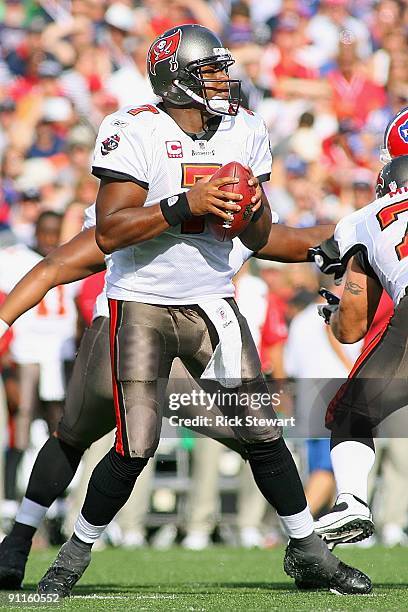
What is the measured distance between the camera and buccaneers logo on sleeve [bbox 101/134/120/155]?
4.83 m

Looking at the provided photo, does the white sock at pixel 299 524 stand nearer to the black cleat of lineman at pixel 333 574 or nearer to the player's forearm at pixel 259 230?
the black cleat of lineman at pixel 333 574

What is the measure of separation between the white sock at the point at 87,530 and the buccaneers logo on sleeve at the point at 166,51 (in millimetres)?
1891

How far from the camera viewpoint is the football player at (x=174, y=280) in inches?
191

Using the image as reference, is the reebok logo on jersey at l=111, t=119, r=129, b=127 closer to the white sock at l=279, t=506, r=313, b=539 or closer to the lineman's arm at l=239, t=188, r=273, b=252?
the lineman's arm at l=239, t=188, r=273, b=252

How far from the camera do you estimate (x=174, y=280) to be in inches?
197

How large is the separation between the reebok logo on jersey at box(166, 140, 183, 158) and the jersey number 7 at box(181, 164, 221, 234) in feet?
0.17

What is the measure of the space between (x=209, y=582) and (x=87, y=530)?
1281 millimetres

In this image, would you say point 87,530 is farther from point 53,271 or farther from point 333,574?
point 53,271

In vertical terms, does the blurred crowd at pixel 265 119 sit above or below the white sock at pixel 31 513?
above

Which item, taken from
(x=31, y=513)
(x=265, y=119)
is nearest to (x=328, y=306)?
(x=31, y=513)

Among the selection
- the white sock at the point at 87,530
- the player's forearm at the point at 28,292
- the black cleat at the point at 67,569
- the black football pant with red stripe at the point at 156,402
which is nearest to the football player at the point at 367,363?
the black football pant with red stripe at the point at 156,402

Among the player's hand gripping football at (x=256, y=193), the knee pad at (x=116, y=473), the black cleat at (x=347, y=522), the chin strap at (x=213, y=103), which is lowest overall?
the black cleat at (x=347, y=522)

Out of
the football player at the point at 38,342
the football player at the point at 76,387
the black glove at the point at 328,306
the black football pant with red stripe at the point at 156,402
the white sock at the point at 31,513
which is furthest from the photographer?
the football player at the point at 38,342

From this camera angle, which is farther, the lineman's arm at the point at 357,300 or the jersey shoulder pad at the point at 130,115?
the lineman's arm at the point at 357,300
